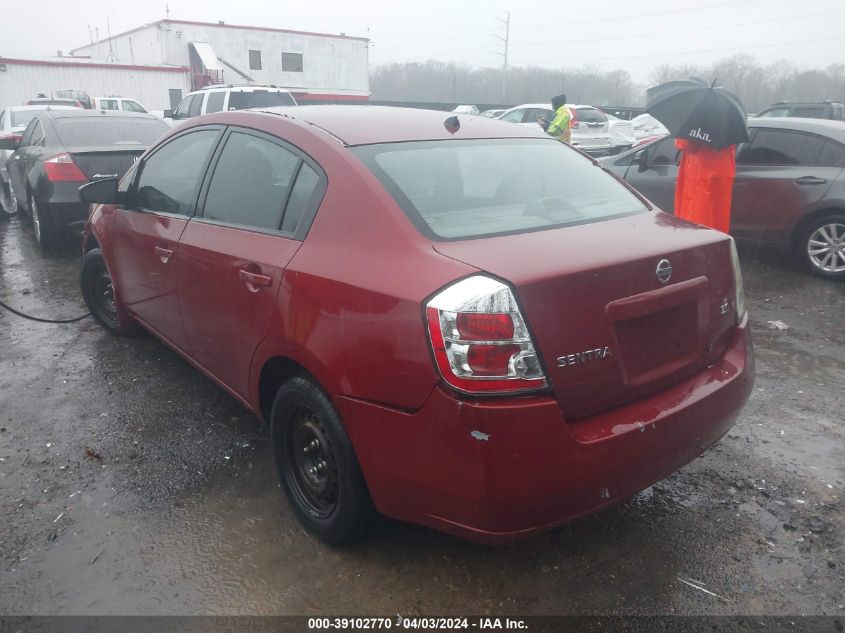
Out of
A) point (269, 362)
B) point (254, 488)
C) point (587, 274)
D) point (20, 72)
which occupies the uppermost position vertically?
point (20, 72)

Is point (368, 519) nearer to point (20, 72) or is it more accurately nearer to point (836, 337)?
point (836, 337)

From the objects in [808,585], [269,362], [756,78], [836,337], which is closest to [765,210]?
[836,337]

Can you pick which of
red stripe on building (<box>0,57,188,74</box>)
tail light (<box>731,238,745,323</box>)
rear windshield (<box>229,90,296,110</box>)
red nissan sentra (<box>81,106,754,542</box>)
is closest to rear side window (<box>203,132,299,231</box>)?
red nissan sentra (<box>81,106,754,542</box>)

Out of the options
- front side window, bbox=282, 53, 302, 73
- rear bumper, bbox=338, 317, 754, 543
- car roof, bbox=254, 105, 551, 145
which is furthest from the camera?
front side window, bbox=282, 53, 302, 73

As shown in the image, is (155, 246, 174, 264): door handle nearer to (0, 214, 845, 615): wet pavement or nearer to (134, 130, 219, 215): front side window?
(134, 130, 219, 215): front side window

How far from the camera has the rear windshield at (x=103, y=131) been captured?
7.75 m

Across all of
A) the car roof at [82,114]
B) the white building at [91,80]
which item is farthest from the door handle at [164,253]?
the white building at [91,80]

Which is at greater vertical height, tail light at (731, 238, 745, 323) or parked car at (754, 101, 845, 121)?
parked car at (754, 101, 845, 121)

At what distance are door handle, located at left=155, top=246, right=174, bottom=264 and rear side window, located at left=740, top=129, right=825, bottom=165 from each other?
6.05 meters

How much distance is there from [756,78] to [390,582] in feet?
198

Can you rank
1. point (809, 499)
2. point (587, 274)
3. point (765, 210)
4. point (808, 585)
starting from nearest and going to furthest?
point (587, 274) < point (808, 585) < point (809, 499) < point (765, 210)

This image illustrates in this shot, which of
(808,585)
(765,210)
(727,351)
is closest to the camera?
(808,585)

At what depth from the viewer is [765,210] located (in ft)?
22.5

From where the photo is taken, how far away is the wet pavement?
2.39 m
